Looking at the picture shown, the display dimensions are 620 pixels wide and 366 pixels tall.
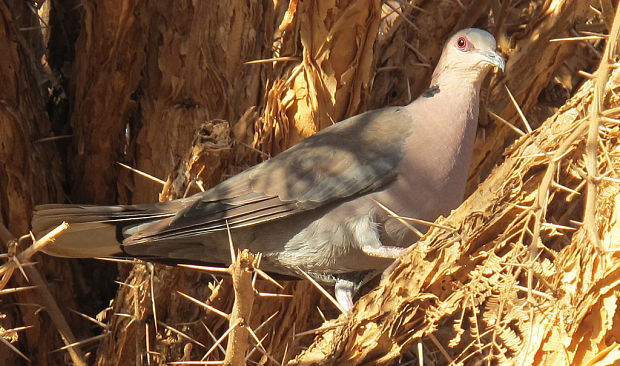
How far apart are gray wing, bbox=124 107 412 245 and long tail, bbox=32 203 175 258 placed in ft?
0.22

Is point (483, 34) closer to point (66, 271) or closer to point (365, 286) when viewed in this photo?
point (365, 286)

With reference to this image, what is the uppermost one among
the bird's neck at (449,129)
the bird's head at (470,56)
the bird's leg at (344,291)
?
the bird's head at (470,56)

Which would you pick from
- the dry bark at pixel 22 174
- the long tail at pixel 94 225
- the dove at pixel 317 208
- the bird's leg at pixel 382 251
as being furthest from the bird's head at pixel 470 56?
the dry bark at pixel 22 174

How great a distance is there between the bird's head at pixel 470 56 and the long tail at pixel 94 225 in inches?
58.2

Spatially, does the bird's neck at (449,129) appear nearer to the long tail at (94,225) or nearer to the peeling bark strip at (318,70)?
the peeling bark strip at (318,70)

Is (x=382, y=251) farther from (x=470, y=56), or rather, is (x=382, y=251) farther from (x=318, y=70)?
(x=470, y=56)

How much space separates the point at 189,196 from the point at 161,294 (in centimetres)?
44

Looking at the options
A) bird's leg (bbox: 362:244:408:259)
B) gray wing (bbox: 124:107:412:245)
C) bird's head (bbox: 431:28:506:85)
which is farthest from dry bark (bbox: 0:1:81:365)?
bird's head (bbox: 431:28:506:85)

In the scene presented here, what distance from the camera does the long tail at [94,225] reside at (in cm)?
364

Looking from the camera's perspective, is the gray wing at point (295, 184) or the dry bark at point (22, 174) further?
the dry bark at point (22, 174)

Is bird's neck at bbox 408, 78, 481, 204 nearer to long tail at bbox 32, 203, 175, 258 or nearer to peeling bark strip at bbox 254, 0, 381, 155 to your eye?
peeling bark strip at bbox 254, 0, 381, 155

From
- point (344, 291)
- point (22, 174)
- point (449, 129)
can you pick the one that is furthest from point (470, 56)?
point (22, 174)

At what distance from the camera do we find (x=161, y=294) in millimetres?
3797

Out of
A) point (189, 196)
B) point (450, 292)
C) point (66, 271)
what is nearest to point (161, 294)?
point (189, 196)
